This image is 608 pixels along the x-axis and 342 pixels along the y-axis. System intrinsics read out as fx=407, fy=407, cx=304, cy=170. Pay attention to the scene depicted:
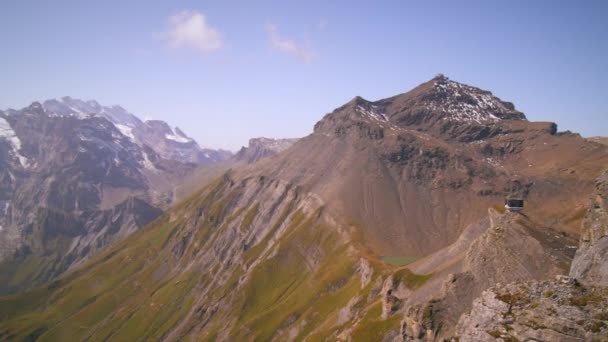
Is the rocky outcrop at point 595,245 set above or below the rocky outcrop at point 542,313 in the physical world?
above

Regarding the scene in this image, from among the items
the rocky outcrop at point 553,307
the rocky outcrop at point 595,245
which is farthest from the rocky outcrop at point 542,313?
the rocky outcrop at point 595,245

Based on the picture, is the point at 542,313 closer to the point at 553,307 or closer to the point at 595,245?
the point at 553,307

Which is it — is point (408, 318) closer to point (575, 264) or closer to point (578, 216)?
point (575, 264)

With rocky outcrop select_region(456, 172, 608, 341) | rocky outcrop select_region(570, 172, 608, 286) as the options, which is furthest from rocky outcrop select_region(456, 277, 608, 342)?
rocky outcrop select_region(570, 172, 608, 286)

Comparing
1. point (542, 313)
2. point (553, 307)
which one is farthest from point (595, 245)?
→ point (542, 313)

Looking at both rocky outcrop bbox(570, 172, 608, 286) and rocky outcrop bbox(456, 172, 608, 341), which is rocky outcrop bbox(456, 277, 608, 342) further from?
rocky outcrop bbox(570, 172, 608, 286)

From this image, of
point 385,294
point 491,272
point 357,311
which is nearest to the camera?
point 491,272

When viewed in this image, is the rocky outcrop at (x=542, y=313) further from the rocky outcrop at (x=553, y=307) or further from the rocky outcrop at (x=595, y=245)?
the rocky outcrop at (x=595, y=245)

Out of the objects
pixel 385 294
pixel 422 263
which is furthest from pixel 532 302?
pixel 422 263
